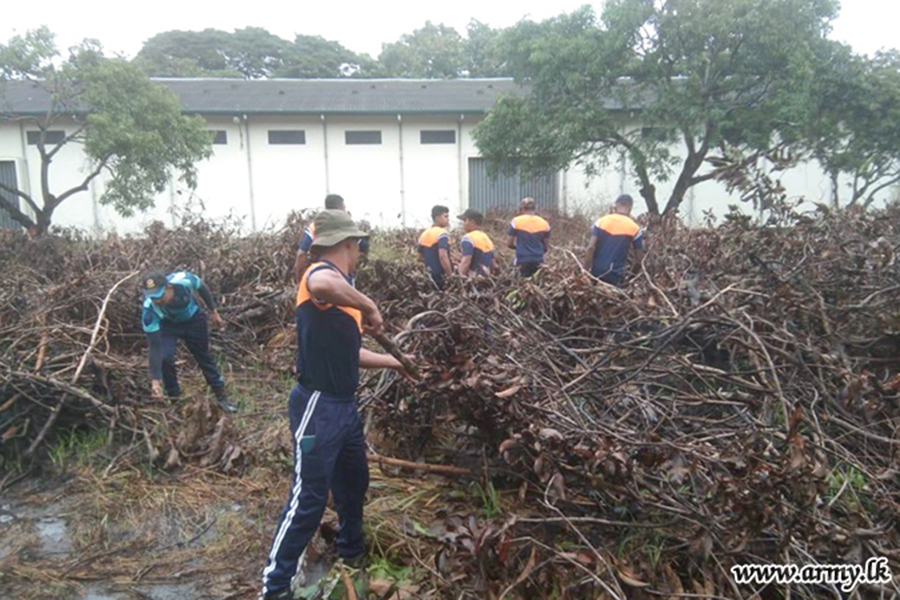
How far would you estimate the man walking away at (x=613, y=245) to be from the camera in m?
6.20

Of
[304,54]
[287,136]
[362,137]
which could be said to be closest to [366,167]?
[362,137]

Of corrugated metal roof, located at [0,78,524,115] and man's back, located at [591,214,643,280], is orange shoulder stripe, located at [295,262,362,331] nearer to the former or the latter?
man's back, located at [591,214,643,280]

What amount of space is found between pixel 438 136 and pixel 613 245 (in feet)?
41.6

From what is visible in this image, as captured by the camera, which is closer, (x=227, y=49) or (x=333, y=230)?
(x=333, y=230)

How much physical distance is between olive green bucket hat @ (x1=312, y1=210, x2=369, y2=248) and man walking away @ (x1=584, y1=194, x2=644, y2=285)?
365cm

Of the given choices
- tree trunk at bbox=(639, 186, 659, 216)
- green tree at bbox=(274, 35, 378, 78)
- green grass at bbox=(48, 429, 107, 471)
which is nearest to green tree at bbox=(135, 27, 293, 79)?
green tree at bbox=(274, 35, 378, 78)

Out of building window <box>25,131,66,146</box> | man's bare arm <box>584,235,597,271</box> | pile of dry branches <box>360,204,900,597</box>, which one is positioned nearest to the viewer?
pile of dry branches <box>360,204,900,597</box>

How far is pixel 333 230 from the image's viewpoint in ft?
9.84

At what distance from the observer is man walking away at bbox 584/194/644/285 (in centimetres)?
620

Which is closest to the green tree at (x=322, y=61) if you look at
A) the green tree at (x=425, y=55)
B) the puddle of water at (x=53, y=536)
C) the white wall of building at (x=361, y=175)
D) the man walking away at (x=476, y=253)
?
the green tree at (x=425, y=55)

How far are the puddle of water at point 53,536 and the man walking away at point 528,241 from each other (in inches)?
190

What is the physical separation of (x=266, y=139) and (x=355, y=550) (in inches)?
643

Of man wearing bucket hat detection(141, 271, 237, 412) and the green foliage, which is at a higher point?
the green foliage

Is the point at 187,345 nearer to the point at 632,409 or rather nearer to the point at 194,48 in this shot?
the point at 632,409
